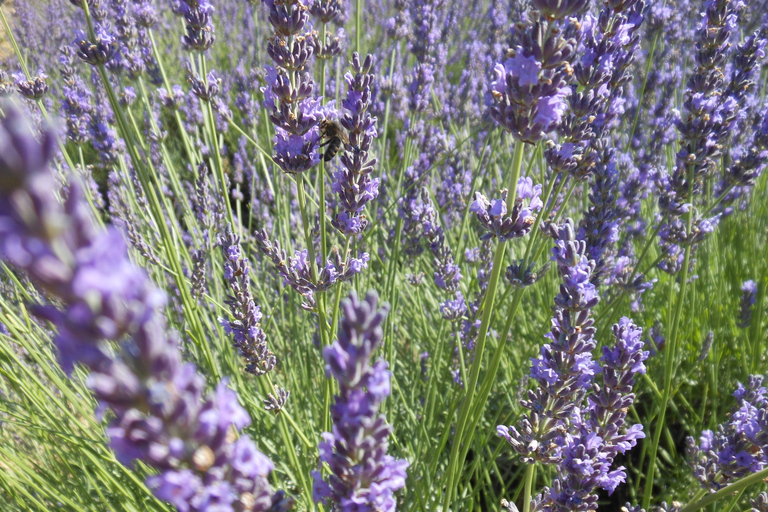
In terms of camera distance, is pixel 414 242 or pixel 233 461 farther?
pixel 414 242

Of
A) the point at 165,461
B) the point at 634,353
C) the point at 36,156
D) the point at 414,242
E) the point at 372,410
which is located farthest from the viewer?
the point at 414,242

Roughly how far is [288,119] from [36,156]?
117 centimetres

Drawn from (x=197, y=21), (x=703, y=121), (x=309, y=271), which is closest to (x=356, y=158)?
(x=309, y=271)

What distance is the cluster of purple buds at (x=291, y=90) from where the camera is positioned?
1.44 meters

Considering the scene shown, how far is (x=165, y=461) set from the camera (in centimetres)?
48

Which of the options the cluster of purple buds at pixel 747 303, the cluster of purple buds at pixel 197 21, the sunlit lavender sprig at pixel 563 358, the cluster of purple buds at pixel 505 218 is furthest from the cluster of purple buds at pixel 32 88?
the cluster of purple buds at pixel 747 303

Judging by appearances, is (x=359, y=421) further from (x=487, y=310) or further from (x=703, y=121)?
(x=703, y=121)

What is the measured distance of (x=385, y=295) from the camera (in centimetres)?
241

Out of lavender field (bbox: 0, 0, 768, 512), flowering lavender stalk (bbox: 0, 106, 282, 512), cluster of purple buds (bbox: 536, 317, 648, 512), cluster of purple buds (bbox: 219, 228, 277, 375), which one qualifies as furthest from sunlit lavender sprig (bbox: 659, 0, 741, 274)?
flowering lavender stalk (bbox: 0, 106, 282, 512)

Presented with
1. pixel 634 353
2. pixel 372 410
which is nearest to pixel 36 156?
pixel 372 410

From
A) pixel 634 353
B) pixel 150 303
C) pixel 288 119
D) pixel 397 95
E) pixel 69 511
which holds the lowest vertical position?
pixel 69 511

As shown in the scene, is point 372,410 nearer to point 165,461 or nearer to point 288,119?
point 165,461

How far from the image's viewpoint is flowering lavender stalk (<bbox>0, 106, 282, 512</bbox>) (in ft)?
1.18

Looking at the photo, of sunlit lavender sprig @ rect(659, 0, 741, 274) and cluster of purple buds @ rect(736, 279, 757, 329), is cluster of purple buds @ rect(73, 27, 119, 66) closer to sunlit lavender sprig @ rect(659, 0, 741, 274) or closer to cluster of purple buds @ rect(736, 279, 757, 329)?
sunlit lavender sprig @ rect(659, 0, 741, 274)
